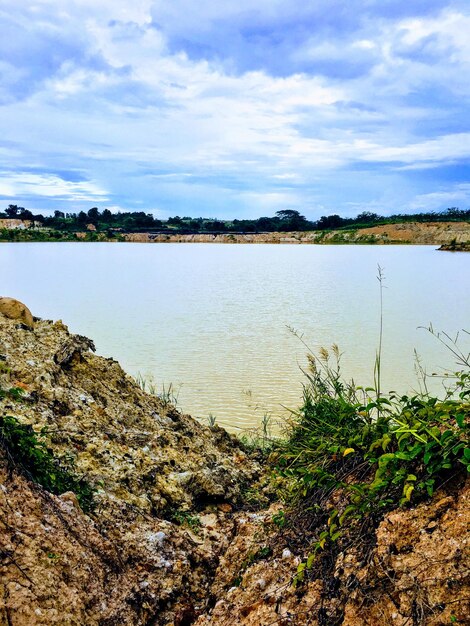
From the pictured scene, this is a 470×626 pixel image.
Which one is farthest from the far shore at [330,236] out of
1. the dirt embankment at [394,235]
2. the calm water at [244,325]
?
the calm water at [244,325]

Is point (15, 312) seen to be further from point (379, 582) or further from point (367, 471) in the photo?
point (379, 582)

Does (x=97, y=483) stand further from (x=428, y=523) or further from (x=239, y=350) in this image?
(x=239, y=350)

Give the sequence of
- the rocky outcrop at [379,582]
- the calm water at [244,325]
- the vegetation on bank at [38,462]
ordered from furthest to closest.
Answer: the calm water at [244,325] < the vegetation on bank at [38,462] < the rocky outcrop at [379,582]

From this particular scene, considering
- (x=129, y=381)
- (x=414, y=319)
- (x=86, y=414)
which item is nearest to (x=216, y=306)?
(x=414, y=319)

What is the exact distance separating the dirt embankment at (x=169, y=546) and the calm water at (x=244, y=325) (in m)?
3.43

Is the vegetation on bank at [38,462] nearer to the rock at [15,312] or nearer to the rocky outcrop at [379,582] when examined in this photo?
the rocky outcrop at [379,582]

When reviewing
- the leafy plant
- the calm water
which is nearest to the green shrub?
the leafy plant

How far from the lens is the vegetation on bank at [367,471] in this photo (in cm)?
324

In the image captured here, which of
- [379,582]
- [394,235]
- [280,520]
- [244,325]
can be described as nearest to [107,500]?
[280,520]

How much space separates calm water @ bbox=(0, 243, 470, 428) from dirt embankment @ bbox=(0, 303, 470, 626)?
343 cm

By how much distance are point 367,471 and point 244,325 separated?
1387 centimetres

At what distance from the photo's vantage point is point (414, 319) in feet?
62.5

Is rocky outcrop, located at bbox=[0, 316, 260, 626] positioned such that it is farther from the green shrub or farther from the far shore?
the far shore

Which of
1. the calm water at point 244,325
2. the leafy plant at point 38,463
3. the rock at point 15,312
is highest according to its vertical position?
the rock at point 15,312
